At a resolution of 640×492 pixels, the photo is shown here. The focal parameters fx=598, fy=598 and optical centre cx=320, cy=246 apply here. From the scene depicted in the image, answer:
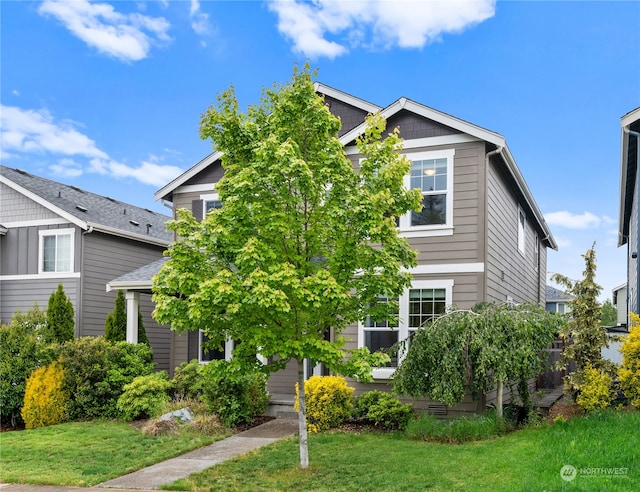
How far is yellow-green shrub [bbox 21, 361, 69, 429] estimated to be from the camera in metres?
13.2

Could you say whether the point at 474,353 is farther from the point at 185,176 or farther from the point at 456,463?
the point at 185,176

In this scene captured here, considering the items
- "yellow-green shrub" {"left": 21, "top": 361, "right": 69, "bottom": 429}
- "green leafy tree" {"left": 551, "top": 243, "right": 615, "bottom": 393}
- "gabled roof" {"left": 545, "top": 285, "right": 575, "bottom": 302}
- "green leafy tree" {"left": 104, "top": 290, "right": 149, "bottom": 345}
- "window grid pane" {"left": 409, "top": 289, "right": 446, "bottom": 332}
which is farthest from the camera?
"gabled roof" {"left": 545, "top": 285, "right": 575, "bottom": 302}

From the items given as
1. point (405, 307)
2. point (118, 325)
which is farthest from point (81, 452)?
point (405, 307)

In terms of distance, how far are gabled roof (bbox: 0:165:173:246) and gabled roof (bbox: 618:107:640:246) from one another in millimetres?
13926

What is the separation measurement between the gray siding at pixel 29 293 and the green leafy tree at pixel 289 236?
389 inches

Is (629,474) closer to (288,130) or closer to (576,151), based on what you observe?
(288,130)

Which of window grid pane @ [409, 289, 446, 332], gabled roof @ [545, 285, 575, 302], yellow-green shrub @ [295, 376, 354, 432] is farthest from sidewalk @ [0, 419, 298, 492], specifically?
gabled roof @ [545, 285, 575, 302]

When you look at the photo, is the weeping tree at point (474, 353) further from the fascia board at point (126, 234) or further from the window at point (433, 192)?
the fascia board at point (126, 234)

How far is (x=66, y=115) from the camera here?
18.7 meters

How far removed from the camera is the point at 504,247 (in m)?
14.1

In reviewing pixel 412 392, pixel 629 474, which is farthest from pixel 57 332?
pixel 629 474

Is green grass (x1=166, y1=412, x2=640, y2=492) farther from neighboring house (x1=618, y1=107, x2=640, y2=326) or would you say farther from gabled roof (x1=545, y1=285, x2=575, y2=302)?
gabled roof (x1=545, y1=285, x2=575, y2=302)

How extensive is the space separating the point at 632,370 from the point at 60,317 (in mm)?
13597

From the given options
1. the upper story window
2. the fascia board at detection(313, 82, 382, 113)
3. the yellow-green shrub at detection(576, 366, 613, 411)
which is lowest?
the yellow-green shrub at detection(576, 366, 613, 411)
